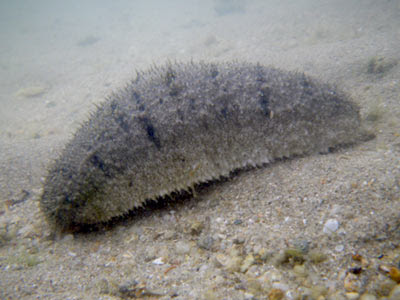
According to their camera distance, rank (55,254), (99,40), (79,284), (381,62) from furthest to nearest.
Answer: (99,40), (381,62), (55,254), (79,284)

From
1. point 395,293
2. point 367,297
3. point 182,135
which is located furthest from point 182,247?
point 395,293

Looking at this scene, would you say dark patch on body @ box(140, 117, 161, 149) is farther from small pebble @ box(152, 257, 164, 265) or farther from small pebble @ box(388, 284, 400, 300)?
small pebble @ box(388, 284, 400, 300)

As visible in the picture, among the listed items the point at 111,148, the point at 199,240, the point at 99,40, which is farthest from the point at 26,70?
the point at 199,240

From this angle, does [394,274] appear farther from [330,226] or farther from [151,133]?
[151,133]

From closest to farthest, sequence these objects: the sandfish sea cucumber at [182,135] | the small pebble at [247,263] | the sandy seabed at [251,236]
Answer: the sandy seabed at [251,236] < the small pebble at [247,263] < the sandfish sea cucumber at [182,135]

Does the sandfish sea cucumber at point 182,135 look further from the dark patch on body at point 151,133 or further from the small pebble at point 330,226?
the small pebble at point 330,226

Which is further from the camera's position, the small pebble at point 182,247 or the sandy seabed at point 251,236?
the small pebble at point 182,247

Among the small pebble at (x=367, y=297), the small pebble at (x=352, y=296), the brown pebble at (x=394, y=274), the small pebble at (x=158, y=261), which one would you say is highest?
the small pebble at (x=158, y=261)

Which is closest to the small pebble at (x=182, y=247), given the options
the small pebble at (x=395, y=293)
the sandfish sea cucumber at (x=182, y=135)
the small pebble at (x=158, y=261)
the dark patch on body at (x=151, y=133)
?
the small pebble at (x=158, y=261)

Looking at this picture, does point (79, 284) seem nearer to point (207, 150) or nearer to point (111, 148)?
point (111, 148)
